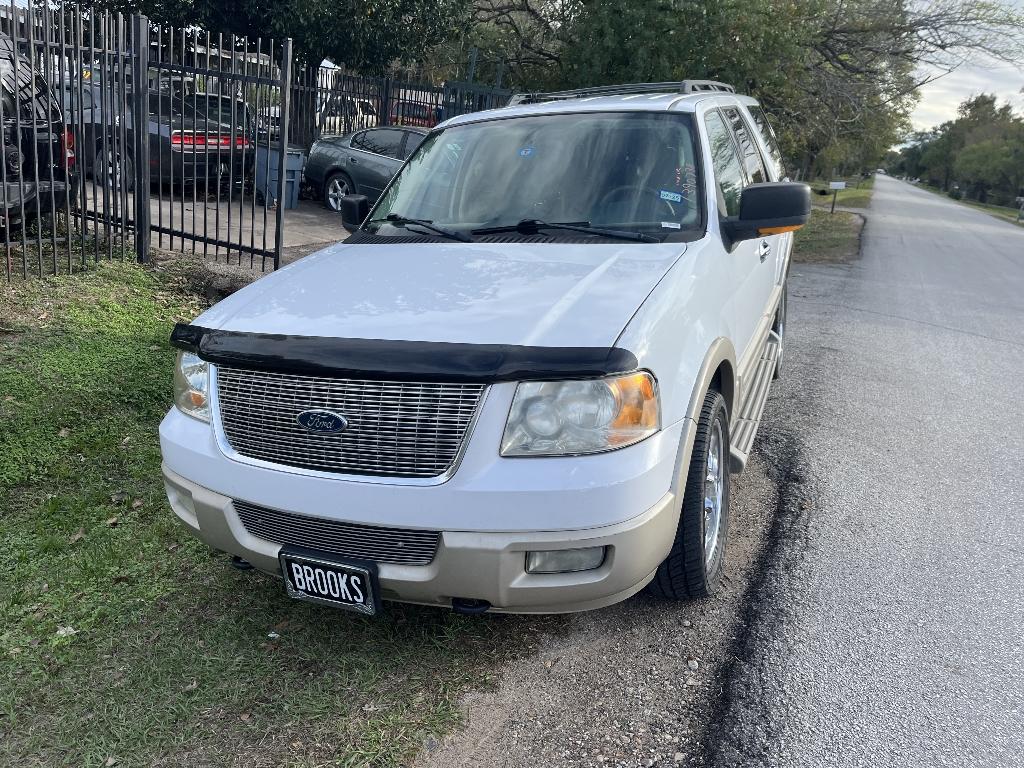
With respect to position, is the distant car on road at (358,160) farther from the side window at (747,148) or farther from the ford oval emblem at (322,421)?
the ford oval emblem at (322,421)

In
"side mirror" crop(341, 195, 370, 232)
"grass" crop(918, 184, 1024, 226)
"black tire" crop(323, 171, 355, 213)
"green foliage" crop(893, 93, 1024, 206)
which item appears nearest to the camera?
"side mirror" crop(341, 195, 370, 232)

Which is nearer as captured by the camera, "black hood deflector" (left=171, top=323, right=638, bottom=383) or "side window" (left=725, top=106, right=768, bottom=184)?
"black hood deflector" (left=171, top=323, right=638, bottom=383)

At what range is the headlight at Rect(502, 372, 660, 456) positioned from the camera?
8.35 ft

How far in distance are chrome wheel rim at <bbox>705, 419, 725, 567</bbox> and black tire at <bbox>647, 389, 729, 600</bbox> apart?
0.04ft

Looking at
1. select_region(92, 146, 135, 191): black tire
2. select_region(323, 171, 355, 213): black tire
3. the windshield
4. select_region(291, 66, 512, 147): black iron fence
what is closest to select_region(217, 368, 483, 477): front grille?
the windshield

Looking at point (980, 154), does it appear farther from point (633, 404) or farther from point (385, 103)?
point (633, 404)

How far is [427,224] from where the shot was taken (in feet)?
13.0

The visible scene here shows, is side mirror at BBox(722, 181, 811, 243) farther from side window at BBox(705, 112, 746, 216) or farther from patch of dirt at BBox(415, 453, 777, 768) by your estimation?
patch of dirt at BBox(415, 453, 777, 768)

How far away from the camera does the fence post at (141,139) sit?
752 centimetres

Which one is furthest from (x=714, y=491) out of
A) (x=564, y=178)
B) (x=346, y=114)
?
(x=346, y=114)

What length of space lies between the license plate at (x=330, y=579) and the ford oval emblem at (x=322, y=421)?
16.6 inches

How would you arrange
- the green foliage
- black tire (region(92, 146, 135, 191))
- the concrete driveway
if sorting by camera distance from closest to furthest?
black tire (region(92, 146, 135, 191))
the concrete driveway
the green foliage

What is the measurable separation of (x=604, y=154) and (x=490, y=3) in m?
17.9

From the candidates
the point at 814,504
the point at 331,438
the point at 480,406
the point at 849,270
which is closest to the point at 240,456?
the point at 331,438
